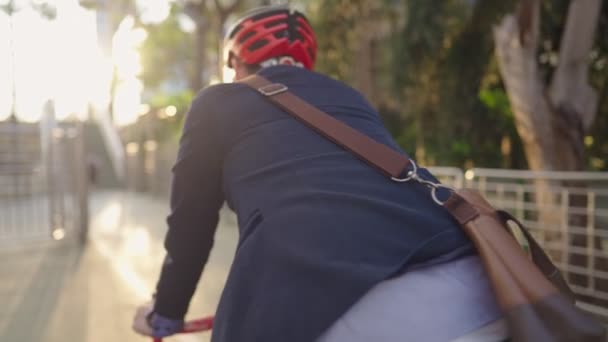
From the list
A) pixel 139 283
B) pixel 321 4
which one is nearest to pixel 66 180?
pixel 139 283

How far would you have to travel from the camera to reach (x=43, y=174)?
319 inches

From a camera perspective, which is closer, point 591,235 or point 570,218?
point 591,235

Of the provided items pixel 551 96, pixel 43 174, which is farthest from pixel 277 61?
pixel 43 174

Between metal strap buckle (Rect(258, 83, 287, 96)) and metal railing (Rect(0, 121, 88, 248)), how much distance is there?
668 centimetres

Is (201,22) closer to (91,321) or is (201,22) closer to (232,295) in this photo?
(91,321)

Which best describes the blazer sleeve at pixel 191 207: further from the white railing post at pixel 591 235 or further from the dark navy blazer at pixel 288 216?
the white railing post at pixel 591 235

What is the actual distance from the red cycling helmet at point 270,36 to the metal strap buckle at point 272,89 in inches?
7.8

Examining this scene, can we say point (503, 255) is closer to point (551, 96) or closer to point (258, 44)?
point (258, 44)

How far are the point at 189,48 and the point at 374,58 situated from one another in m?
19.7

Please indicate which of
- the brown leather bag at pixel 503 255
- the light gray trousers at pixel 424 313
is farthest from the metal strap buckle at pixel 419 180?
the light gray trousers at pixel 424 313

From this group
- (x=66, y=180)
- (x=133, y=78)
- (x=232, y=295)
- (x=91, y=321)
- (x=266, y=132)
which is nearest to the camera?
(x=232, y=295)

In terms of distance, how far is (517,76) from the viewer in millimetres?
5832

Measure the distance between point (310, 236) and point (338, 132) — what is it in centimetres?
30

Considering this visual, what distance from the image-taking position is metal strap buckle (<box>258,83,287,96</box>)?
4.92 ft
